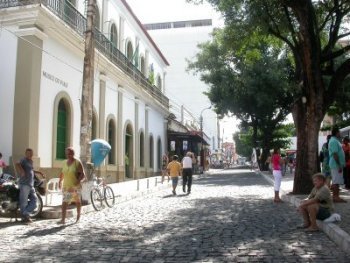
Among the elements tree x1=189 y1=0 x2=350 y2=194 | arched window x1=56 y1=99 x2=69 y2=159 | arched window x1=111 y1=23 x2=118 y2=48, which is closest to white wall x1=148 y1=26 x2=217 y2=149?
arched window x1=111 y1=23 x2=118 y2=48

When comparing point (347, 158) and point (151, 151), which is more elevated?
point (151, 151)

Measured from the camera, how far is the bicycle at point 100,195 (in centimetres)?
1236

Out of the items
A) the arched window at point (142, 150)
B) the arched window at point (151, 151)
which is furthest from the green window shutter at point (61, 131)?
the arched window at point (151, 151)

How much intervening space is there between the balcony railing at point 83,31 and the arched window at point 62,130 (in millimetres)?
2952

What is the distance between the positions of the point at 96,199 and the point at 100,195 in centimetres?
20

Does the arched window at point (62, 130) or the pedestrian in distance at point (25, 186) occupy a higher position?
the arched window at point (62, 130)

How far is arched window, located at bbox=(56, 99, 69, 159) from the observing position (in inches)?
697

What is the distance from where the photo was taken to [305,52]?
1403 cm

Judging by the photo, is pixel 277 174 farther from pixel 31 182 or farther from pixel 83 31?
pixel 83 31

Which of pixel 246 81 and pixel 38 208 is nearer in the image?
pixel 38 208

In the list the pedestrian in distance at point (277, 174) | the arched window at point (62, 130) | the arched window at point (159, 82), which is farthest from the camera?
the arched window at point (159, 82)

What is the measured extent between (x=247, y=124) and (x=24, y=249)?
35.5 metres

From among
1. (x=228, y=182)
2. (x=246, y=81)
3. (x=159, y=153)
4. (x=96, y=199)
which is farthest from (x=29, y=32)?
(x=159, y=153)

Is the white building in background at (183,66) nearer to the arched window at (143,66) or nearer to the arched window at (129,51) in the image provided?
the arched window at (143,66)
